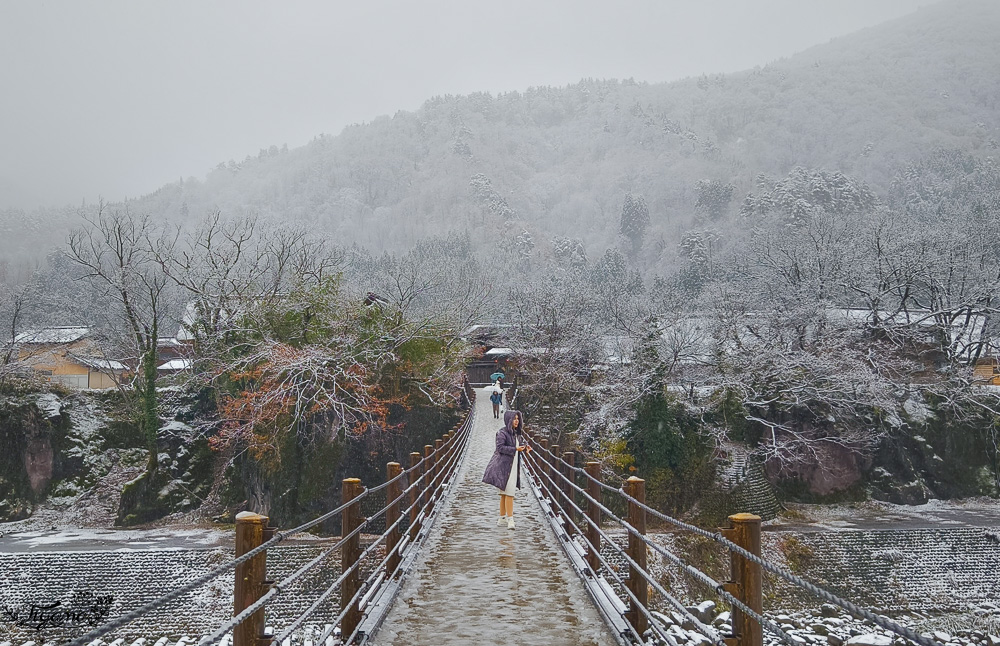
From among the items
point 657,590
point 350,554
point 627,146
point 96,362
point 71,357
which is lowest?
point 657,590

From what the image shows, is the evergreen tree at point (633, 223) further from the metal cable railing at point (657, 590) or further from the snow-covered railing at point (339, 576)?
the snow-covered railing at point (339, 576)

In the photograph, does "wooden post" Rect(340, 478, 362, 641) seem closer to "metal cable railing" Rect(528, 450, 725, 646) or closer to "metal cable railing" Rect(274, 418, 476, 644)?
"metal cable railing" Rect(274, 418, 476, 644)

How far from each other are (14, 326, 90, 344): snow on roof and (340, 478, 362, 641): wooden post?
114ft

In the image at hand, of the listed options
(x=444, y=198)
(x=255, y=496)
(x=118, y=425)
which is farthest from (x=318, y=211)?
(x=255, y=496)

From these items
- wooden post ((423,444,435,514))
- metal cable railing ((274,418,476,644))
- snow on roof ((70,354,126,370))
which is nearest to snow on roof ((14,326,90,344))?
snow on roof ((70,354,126,370))

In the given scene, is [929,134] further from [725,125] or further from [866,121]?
[725,125]

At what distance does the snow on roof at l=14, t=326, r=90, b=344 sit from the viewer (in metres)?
32.6

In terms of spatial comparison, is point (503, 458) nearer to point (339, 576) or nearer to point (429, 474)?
point (429, 474)

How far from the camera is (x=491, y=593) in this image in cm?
569

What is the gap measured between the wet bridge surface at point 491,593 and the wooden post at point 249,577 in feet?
5.21

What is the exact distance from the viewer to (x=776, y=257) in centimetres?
3011

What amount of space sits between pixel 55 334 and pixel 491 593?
123 ft

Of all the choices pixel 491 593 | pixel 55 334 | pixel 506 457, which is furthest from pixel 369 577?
pixel 55 334

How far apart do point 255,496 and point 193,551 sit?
3.91 m
